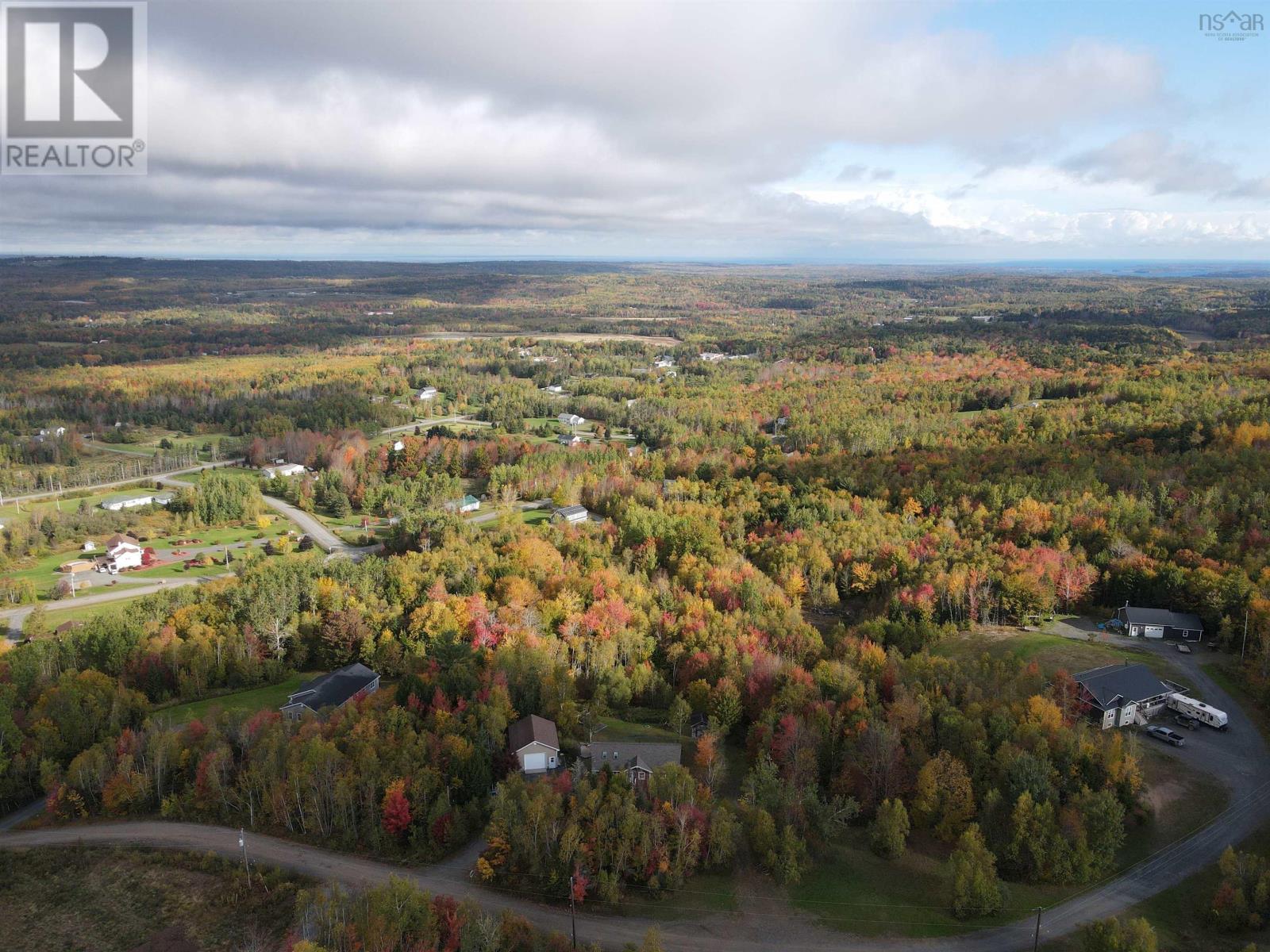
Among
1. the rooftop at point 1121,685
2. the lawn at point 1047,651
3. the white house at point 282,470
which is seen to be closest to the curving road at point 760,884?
the rooftop at point 1121,685

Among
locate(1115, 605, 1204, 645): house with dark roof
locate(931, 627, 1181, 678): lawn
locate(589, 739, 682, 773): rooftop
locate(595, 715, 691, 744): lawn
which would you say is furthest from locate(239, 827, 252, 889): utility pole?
locate(1115, 605, 1204, 645): house with dark roof

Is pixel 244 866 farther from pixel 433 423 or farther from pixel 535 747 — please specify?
pixel 433 423

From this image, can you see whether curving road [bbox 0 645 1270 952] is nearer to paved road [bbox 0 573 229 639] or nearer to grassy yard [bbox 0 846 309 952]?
grassy yard [bbox 0 846 309 952]

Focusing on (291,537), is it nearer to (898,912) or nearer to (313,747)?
(313,747)

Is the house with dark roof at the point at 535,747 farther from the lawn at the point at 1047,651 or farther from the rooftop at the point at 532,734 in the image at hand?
the lawn at the point at 1047,651

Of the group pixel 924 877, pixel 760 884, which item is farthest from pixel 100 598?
pixel 924 877

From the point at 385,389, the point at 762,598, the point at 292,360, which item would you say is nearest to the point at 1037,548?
the point at 762,598

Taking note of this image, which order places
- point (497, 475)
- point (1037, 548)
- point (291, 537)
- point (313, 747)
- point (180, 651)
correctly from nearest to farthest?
point (313, 747) < point (180, 651) < point (1037, 548) < point (291, 537) < point (497, 475)

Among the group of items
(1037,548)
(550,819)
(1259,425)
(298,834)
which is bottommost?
Answer: (298,834)
